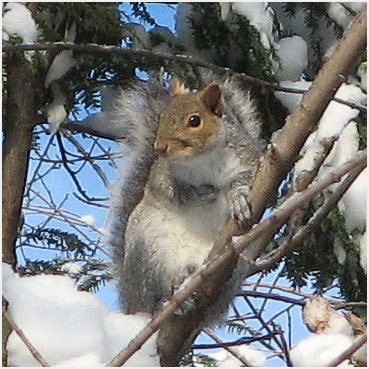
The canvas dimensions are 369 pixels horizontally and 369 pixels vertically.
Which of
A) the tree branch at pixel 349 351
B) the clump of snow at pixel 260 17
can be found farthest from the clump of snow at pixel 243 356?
the tree branch at pixel 349 351

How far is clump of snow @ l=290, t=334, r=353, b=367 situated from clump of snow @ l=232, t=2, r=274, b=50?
718 millimetres

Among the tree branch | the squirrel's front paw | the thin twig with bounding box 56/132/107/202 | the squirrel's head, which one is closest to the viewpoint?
the tree branch

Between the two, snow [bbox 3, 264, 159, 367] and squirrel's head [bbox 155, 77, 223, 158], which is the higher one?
squirrel's head [bbox 155, 77, 223, 158]

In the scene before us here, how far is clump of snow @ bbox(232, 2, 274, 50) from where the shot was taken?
1391mm

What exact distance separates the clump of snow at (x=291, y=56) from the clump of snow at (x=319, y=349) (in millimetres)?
727

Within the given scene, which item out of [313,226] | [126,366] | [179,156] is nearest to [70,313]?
[126,366]

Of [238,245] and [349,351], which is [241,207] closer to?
[238,245]

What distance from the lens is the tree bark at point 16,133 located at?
1.41 m

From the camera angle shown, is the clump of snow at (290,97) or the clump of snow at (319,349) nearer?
the clump of snow at (319,349)

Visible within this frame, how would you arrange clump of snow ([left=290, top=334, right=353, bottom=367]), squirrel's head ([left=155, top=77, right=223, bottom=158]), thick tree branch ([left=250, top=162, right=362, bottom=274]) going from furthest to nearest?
1. squirrel's head ([left=155, top=77, right=223, bottom=158])
2. thick tree branch ([left=250, top=162, right=362, bottom=274])
3. clump of snow ([left=290, top=334, right=353, bottom=367])

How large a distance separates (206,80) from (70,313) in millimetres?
714

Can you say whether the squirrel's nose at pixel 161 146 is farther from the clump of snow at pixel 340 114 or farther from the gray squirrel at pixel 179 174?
the clump of snow at pixel 340 114

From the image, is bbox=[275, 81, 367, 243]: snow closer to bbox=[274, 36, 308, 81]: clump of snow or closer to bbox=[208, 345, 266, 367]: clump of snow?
bbox=[274, 36, 308, 81]: clump of snow

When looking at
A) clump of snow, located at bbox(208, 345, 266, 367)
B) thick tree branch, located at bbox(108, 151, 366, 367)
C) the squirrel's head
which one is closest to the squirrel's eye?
the squirrel's head
